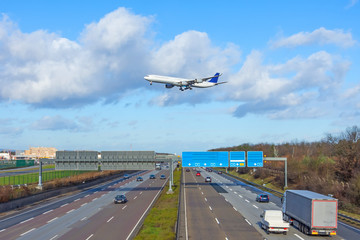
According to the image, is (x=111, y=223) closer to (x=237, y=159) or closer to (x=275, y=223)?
(x=275, y=223)

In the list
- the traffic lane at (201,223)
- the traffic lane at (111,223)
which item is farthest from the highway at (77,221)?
the traffic lane at (201,223)

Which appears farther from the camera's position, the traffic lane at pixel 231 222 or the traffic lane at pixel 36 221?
the traffic lane at pixel 36 221

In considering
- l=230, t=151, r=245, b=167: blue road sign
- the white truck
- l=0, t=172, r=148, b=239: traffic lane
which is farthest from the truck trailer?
l=230, t=151, r=245, b=167: blue road sign

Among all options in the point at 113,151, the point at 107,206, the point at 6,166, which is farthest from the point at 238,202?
the point at 6,166

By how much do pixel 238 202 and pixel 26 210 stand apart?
1135 inches

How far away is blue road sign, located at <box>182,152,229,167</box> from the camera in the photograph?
70812 millimetres

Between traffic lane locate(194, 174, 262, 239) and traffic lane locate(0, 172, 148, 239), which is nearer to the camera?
traffic lane locate(194, 174, 262, 239)

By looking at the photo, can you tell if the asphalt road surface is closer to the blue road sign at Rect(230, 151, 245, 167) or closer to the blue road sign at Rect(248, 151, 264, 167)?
the blue road sign at Rect(230, 151, 245, 167)

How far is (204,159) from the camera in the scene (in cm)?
7119

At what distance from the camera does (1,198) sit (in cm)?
4347

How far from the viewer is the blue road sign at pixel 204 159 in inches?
2788

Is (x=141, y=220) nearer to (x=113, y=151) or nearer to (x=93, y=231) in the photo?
(x=93, y=231)

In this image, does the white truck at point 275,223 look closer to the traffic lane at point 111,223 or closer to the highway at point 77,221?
the highway at point 77,221

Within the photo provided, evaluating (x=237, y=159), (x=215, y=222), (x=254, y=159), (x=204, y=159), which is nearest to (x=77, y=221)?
(x=215, y=222)
